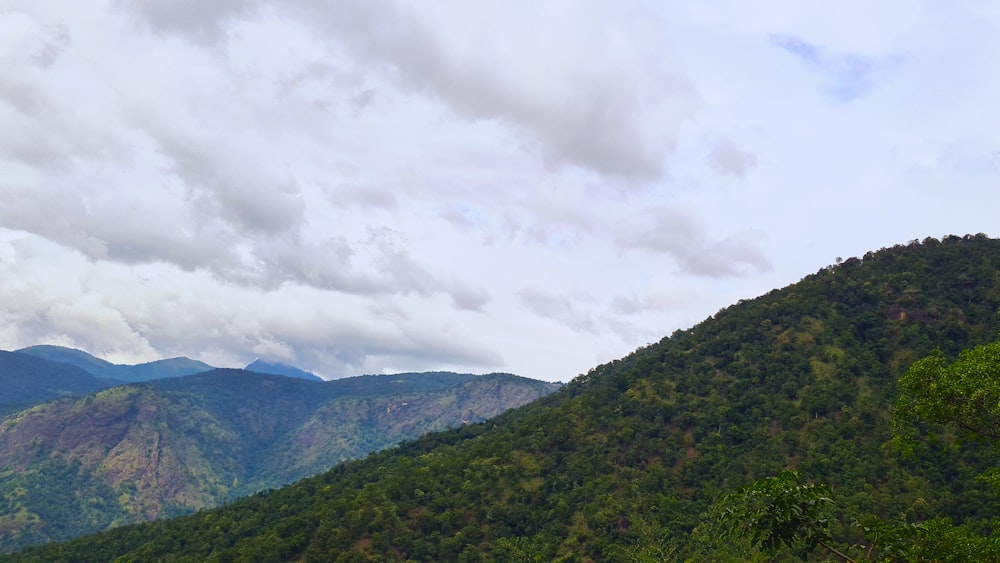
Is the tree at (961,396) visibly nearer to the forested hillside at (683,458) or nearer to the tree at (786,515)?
the tree at (786,515)

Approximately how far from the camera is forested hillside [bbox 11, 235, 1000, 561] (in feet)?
327

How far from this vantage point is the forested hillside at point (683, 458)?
99750mm

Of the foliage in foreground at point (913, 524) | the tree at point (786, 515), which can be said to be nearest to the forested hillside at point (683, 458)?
the foliage in foreground at point (913, 524)

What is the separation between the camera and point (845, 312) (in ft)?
464

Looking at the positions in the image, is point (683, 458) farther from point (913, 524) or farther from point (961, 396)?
point (913, 524)

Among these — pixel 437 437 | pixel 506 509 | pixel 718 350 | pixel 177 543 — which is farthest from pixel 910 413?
pixel 437 437

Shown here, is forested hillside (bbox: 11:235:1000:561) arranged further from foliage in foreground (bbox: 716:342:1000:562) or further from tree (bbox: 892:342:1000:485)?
foliage in foreground (bbox: 716:342:1000:562)

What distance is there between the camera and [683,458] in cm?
11888

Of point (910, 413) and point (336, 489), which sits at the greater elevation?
point (910, 413)

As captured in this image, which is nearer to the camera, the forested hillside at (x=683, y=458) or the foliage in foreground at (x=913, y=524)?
the foliage in foreground at (x=913, y=524)

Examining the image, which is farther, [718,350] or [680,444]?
[718,350]

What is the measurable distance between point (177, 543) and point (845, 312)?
5976 inches

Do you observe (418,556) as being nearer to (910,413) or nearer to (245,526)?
(245,526)

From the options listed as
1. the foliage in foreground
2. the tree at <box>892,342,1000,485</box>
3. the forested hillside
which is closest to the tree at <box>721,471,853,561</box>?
the foliage in foreground
